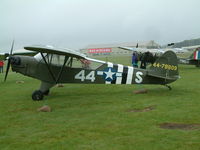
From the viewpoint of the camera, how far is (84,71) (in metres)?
10.6

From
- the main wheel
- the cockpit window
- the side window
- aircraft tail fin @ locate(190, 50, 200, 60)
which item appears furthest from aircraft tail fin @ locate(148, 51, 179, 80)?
aircraft tail fin @ locate(190, 50, 200, 60)

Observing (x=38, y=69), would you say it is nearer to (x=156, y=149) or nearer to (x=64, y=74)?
(x=64, y=74)

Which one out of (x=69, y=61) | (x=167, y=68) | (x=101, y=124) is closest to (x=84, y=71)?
(x=69, y=61)

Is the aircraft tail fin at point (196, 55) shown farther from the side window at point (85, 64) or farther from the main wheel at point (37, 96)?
the main wheel at point (37, 96)

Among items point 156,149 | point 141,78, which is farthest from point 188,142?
point 141,78

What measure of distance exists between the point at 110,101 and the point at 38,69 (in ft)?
10.4

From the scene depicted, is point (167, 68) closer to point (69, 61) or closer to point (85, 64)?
point (85, 64)

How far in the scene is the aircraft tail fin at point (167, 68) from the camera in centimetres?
1062

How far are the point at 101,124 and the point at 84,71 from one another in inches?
182

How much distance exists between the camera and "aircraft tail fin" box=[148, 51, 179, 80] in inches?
418

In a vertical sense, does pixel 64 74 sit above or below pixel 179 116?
above

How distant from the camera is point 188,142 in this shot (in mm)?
4719

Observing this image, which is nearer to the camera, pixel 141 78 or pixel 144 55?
pixel 141 78

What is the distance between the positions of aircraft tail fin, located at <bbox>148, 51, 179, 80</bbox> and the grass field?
1.25 metres
